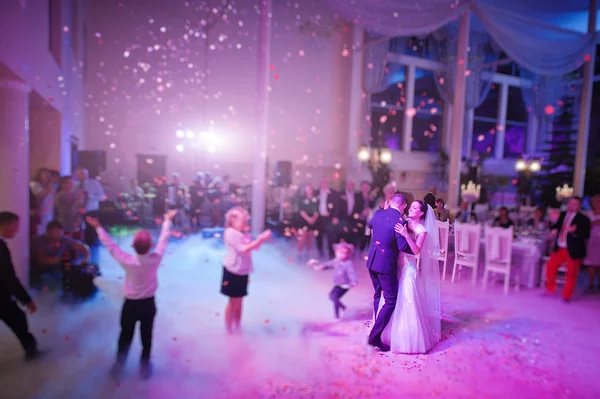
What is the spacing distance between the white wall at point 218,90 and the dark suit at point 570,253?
618 centimetres

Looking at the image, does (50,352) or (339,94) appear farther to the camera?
(339,94)

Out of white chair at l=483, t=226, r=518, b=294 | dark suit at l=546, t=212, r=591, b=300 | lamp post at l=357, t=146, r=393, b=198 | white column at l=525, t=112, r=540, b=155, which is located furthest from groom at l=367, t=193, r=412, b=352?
white column at l=525, t=112, r=540, b=155

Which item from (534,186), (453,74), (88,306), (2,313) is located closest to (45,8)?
(88,306)

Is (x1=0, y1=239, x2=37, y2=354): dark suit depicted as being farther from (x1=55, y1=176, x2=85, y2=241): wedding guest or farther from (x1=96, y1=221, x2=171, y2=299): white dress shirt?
(x1=55, y1=176, x2=85, y2=241): wedding guest

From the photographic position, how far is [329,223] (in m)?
6.88

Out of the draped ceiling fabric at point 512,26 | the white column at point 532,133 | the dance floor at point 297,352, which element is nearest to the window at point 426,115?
the white column at point 532,133

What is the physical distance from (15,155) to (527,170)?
40.2ft

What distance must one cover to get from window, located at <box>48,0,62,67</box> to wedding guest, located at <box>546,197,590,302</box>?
8.04 metres

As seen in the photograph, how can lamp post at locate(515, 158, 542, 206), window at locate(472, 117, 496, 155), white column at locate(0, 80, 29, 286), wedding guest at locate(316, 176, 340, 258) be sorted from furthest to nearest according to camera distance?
1. window at locate(472, 117, 496, 155)
2. lamp post at locate(515, 158, 542, 206)
3. wedding guest at locate(316, 176, 340, 258)
4. white column at locate(0, 80, 29, 286)

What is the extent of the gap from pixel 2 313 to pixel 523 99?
14.7 meters

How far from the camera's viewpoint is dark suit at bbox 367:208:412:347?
1.13m

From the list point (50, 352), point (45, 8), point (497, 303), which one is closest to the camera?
point (50, 352)

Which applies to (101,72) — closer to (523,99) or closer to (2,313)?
(2,313)

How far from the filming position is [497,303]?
5.06m
